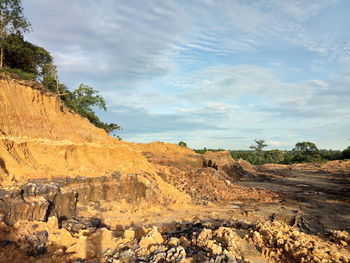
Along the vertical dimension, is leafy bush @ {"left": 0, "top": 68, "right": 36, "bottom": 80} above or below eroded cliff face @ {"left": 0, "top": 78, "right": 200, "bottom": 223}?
above

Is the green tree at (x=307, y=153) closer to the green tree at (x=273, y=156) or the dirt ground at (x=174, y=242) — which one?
the green tree at (x=273, y=156)

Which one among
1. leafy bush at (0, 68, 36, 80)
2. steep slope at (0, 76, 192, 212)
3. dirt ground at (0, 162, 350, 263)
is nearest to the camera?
dirt ground at (0, 162, 350, 263)

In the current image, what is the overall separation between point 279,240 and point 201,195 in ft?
29.4

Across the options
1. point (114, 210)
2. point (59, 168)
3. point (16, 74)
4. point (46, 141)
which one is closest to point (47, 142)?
point (46, 141)

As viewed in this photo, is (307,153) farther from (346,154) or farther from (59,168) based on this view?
(59,168)

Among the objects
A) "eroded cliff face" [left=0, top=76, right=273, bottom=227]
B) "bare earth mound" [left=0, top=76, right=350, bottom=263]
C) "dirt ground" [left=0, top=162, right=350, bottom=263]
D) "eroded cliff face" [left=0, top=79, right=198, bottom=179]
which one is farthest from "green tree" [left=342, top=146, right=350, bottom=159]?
"eroded cliff face" [left=0, top=79, right=198, bottom=179]

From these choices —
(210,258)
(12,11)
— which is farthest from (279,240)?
(12,11)

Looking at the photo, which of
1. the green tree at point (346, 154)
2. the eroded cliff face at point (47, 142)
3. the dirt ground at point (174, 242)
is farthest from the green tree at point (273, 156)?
the eroded cliff face at point (47, 142)

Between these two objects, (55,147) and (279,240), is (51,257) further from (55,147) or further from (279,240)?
(279,240)

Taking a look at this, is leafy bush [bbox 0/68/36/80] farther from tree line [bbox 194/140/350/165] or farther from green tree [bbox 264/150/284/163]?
green tree [bbox 264/150/284/163]

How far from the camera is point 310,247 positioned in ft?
22.8

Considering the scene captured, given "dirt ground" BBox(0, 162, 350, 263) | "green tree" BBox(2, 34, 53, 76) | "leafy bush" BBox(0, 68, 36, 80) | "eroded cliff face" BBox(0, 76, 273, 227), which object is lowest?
"dirt ground" BBox(0, 162, 350, 263)

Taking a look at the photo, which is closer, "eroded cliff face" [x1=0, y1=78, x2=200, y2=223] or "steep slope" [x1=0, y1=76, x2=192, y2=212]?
"eroded cliff face" [x1=0, y1=78, x2=200, y2=223]

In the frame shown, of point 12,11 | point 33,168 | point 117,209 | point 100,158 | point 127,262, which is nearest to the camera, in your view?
point 127,262
